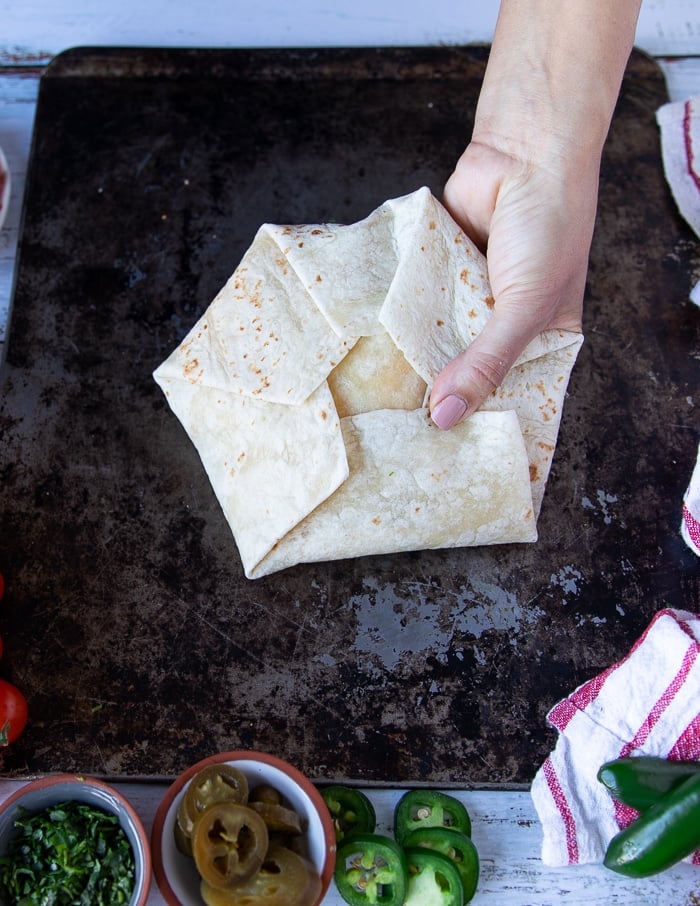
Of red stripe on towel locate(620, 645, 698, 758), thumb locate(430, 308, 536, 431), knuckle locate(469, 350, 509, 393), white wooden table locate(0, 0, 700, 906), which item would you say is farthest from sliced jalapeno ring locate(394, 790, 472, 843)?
white wooden table locate(0, 0, 700, 906)

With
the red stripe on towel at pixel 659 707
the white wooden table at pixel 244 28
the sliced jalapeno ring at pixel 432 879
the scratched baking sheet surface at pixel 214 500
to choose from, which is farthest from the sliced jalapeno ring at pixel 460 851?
the white wooden table at pixel 244 28

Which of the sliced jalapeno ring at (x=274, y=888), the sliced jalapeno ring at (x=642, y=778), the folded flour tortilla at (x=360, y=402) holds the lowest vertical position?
the sliced jalapeno ring at (x=274, y=888)

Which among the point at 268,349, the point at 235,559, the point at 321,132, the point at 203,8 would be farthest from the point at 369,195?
the point at 235,559

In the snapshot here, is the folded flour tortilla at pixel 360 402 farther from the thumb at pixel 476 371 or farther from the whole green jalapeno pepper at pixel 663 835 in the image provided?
the whole green jalapeno pepper at pixel 663 835

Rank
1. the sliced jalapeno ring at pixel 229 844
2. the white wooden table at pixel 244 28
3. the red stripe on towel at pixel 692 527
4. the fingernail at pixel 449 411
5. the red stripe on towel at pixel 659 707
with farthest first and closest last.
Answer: the white wooden table at pixel 244 28
the red stripe on towel at pixel 692 527
the red stripe on towel at pixel 659 707
the fingernail at pixel 449 411
the sliced jalapeno ring at pixel 229 844

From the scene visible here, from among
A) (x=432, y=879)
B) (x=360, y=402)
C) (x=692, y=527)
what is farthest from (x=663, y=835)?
(x=360, y=402)

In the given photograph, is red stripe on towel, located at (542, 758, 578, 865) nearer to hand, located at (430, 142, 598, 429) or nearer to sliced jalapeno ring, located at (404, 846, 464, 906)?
sliced jalapeno ring, located at (404, 846, 464, 906)

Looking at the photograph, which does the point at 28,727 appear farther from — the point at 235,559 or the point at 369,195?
the point at 369,195
